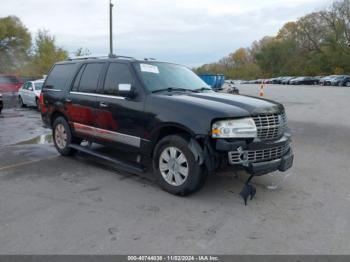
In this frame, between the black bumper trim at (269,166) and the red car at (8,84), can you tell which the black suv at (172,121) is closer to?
the black bumper trim at (269,166)

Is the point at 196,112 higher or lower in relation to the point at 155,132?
higher

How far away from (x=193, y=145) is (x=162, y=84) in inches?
54.7

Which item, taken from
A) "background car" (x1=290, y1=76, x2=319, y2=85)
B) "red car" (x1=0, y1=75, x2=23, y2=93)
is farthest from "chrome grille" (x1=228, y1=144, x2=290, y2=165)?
"background car" (x1=290, y1=76, x2=319, y2=85)

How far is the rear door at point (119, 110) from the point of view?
5230mm

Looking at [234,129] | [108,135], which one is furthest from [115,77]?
[234,129]

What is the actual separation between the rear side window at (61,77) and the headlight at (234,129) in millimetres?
3600

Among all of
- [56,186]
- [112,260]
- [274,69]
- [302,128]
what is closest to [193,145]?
[112,260]

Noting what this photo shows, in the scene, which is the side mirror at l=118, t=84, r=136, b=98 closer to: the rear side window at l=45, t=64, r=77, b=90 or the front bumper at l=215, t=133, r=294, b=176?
the front bumper at l=215, t=133, r=294, b=176

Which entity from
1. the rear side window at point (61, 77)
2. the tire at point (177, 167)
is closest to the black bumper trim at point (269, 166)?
the tire at point (177, 167)

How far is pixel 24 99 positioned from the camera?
17734mm

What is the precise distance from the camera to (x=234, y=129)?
14.4 feet

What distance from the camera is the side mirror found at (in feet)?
16.8

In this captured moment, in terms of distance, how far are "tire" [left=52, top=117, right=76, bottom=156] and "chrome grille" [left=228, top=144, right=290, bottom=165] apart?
11.9ft

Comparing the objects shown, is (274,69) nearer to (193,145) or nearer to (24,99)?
(24,99)
